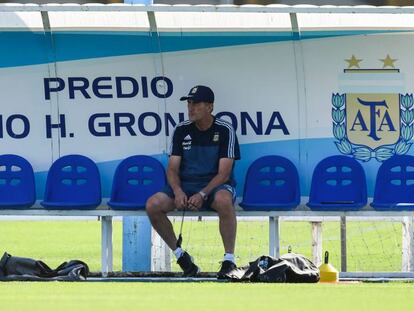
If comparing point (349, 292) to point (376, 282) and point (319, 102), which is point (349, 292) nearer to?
point (376, 282)

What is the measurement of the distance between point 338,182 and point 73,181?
2.72 metres

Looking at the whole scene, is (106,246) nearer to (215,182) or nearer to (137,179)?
(137,179)

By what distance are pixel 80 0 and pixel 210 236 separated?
7.64m

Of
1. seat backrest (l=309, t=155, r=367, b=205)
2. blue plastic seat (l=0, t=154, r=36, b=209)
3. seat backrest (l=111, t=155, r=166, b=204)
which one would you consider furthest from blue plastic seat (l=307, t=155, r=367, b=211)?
blue plastic seat (l=0, t=154, r=36, b=209)

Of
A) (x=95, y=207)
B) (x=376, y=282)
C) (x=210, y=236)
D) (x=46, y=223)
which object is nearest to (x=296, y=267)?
(x=376, y=282)

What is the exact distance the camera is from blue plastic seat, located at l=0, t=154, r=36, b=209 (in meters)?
14.3

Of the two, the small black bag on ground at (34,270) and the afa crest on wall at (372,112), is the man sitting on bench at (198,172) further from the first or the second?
the afa crest on wall at (372,112)

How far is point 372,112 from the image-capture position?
1497 cm

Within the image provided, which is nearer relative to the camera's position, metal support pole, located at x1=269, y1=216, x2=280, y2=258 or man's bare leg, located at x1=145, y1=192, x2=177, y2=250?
man's bare leg, located at x1=145, y1=192, x2=177, y2=250

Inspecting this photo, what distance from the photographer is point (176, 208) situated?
44.5ft

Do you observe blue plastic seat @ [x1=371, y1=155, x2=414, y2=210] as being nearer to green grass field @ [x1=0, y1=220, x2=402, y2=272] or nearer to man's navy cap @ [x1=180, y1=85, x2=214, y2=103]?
man's navy cap @ [x1=180, y1=85, x2=214, y2=103]

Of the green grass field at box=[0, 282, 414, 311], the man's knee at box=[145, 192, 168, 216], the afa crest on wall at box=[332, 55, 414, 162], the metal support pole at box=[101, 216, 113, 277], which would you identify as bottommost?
the green grass field at box=[0, 282, 414, 311]

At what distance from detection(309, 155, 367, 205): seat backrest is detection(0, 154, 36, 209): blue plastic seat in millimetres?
2863

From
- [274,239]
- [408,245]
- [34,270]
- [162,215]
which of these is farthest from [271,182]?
[34,270]
